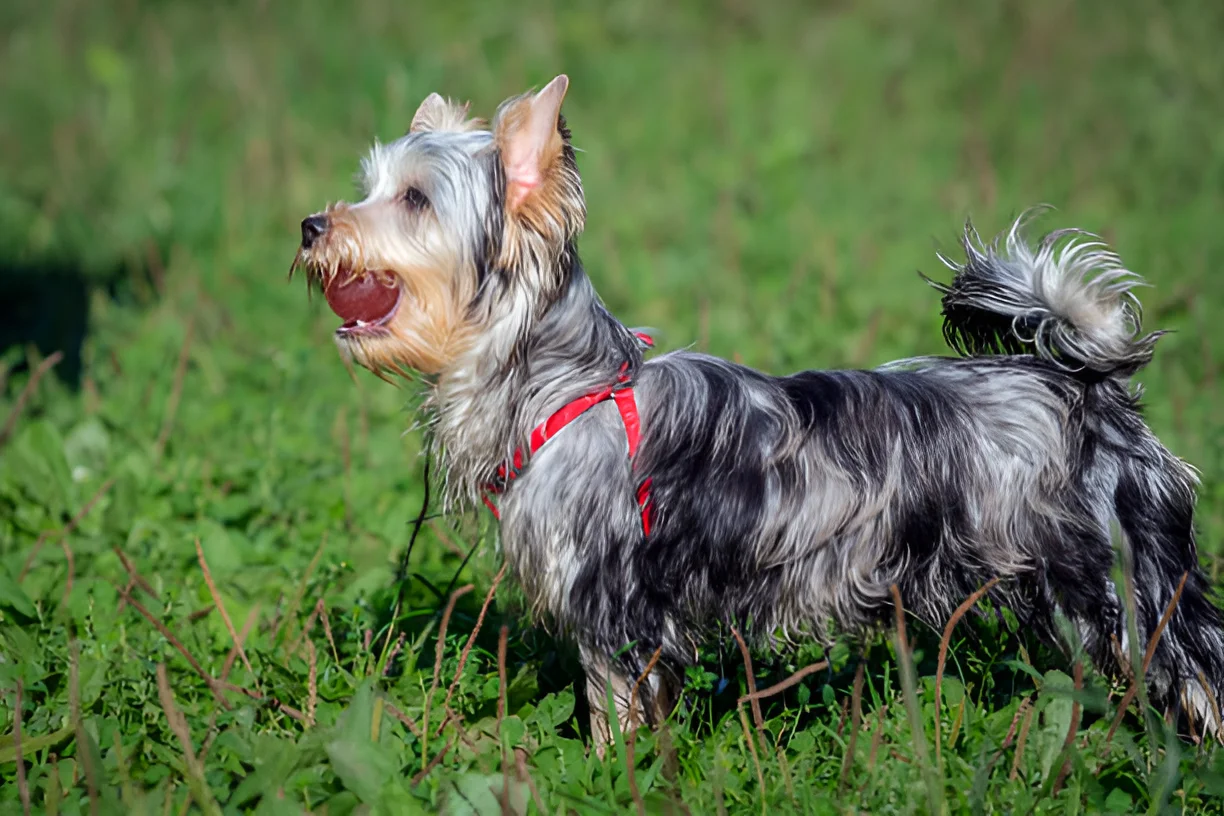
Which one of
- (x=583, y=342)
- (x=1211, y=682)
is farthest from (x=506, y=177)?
(x=1211, y=682)

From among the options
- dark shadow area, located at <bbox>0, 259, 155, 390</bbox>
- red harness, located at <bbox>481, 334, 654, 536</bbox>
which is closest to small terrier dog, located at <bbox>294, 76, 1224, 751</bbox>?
red harness, located at <bbox>481, 334, 654, 536</bbox>

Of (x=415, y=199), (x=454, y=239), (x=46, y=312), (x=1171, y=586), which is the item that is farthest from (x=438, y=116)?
(x=46, y=312)

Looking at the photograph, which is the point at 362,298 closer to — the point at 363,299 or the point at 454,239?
the point at 363,299

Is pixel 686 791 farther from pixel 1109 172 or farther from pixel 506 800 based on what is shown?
pixel 1109 172

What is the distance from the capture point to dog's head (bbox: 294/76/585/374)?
3.18 meters

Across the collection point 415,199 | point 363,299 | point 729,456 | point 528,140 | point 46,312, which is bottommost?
point 46,312

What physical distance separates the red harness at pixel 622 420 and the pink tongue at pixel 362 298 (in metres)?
0.54

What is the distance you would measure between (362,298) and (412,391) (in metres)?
0.33

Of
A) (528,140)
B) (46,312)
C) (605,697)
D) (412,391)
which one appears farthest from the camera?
(46,312)

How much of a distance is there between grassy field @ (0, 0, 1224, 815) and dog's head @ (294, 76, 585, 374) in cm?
67

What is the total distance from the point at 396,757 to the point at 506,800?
20.3 inches

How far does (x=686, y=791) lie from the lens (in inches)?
122

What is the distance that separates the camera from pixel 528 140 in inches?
125

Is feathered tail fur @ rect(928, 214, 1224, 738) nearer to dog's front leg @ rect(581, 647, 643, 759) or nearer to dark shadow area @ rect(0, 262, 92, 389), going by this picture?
dog's front leg @ rect(581, 647, 643, 759)
